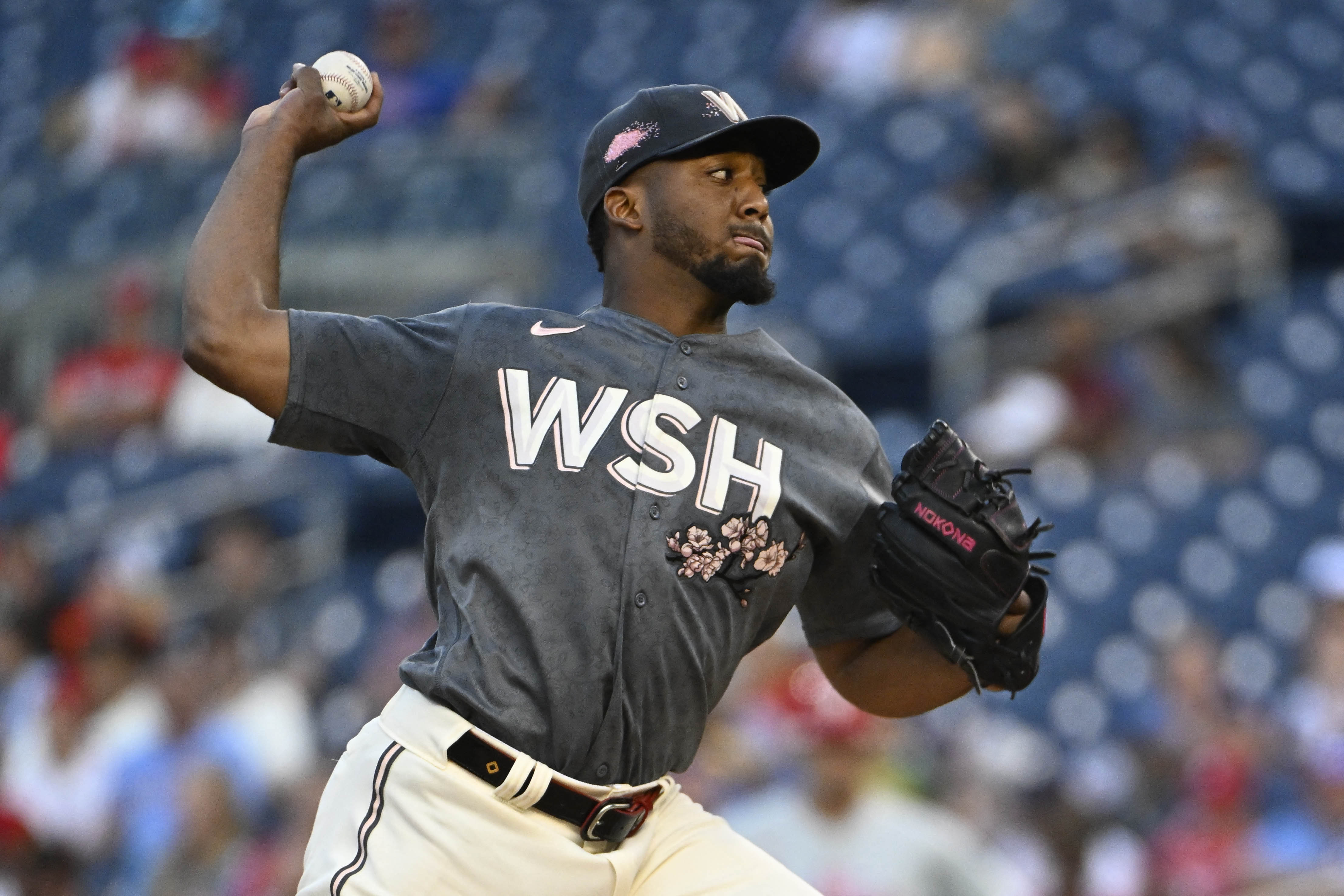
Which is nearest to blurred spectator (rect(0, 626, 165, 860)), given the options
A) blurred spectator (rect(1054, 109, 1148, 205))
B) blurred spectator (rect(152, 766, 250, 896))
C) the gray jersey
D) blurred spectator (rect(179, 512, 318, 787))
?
blurred spectator (rect(179, 512, 318, 787))

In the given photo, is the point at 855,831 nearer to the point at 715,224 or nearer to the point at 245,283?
the point at 715,224

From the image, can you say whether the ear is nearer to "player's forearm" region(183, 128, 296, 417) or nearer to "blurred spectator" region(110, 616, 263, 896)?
"player's forearm" region(183, 128, 296, 417)

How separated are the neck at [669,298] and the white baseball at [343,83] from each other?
45 cm

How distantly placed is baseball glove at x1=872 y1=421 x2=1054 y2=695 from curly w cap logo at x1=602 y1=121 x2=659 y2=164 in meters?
0.60

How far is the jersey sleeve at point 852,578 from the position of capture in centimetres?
234

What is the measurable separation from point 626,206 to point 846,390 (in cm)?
446

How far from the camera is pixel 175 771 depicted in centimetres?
511

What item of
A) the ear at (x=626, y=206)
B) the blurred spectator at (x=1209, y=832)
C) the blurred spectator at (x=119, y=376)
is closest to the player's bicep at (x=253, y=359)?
the ear at (x=626, y=206)

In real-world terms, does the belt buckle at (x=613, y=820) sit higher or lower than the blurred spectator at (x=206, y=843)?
higher

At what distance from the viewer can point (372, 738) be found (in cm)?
212

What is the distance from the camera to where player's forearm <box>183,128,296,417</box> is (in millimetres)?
2020

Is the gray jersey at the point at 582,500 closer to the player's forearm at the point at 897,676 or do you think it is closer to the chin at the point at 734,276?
the chin at the point at 734,276

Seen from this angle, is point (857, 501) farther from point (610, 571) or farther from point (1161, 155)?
point (1161, 155)

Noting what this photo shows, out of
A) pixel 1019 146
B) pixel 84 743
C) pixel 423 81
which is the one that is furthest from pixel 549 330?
pixel 423 81
